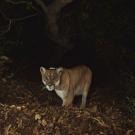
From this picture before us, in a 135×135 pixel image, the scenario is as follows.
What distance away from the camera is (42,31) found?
13711 millimetres

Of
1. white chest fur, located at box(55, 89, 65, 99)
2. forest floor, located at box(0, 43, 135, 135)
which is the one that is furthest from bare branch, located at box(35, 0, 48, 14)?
white chest fur, located at box(55, 89, 65, 99)

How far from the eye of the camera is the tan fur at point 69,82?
1162 cm

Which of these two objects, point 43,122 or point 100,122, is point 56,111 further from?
point 100,122

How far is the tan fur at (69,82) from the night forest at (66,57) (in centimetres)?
38

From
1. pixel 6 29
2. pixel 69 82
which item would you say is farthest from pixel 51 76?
pixel 6 29

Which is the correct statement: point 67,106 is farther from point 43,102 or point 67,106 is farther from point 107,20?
point 107,20

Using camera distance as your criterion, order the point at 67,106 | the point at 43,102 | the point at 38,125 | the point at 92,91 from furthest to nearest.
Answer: the point at 92,91
the point at 43,102
the point at 67,106
the point at 38,125

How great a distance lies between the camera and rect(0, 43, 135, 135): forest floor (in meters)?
10.8

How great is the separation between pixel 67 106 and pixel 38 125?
3.23 feet

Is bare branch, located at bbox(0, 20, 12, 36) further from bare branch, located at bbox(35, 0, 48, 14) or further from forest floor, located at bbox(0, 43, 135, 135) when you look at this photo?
bare branch, located at bbox(35, 0, 48, 14)

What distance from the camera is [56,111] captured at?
11219 millimetres

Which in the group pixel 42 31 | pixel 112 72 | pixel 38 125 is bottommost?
pixel 38 125

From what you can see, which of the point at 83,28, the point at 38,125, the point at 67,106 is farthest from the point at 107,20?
the point at 38,125

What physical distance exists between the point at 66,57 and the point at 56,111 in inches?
114
